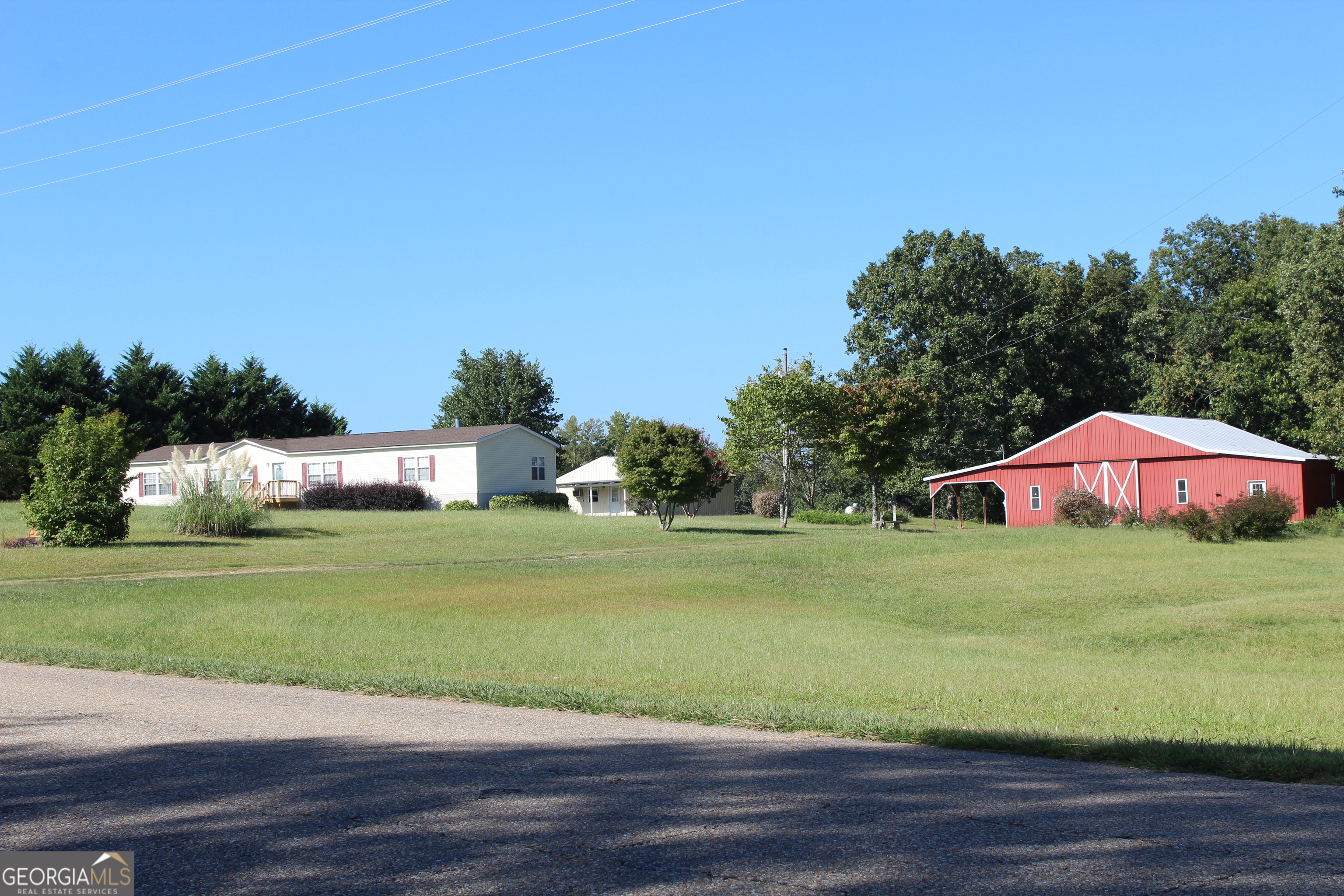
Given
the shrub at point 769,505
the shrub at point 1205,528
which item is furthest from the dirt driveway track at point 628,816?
the shrub at point 769,505

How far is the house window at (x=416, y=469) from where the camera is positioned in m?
51.0

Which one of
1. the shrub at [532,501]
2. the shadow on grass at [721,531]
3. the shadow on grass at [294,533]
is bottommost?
the shadow on grass at [721,531]

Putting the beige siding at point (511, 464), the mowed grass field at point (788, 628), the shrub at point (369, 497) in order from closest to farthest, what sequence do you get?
the mowed grass field at point (788, 628) < the shrub at point (369, 497) < the beige siding at point (511, 464)

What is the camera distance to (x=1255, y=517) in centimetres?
3294

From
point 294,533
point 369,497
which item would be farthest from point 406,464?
point 294,533

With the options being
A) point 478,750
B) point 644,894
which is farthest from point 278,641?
point 644,894

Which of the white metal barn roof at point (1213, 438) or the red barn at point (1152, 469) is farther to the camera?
the white metal barn roof at point (1213, 438)

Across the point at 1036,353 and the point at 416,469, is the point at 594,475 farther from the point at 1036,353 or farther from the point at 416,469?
the point at 1036,353

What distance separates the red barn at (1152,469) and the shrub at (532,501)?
19.1 metres

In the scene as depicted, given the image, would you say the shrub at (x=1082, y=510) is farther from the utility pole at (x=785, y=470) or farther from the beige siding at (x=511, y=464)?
the beige siding at (x=511, y=464)

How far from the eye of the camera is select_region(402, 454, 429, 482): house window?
5097 centimetres

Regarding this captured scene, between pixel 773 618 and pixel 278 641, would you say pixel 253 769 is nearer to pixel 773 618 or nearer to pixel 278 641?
pixel 278 641

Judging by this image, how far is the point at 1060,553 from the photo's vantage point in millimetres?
29578

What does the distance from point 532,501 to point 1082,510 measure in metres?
25.2
